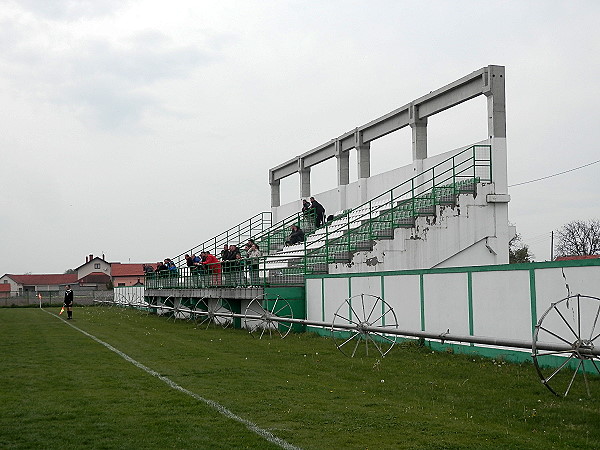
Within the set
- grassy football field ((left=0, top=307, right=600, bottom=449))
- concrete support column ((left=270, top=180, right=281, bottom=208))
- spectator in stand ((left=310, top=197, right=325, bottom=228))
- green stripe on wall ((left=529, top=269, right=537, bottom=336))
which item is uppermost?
concrete support column ((left=270, top=180, right=281, bottom=208))

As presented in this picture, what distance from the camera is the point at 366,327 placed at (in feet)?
55.6

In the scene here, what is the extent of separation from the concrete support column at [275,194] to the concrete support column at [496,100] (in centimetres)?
2439

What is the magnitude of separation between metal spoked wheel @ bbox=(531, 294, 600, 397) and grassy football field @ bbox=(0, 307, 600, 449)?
1.07ft

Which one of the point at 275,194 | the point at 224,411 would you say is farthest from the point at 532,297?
the point at 275,194

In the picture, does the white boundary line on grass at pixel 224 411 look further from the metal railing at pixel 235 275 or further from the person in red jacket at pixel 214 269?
the person in red jacket at pixel 214 269

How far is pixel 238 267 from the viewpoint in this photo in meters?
28.6

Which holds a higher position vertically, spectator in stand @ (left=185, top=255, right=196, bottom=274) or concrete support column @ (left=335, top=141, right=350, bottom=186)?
concrete support column @ (left=335, top=141, right=350, bottom=186)

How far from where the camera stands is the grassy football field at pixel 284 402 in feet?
27.0

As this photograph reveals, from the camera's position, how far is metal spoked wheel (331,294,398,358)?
A: 17.1m

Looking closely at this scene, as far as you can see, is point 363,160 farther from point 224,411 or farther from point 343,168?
point 224,411

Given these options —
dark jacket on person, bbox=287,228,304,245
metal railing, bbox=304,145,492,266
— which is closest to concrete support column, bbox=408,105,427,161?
metal railing, bbox=304,145,492,266

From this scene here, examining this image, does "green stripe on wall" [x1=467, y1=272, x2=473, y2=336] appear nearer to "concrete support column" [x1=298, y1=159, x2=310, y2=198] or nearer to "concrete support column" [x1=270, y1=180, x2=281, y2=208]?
"concrete support column" [x1=298, y1=159, x2=310, y2=198]

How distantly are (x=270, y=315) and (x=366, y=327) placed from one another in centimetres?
651

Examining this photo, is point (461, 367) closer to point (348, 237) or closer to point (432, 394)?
point (432, 394)
